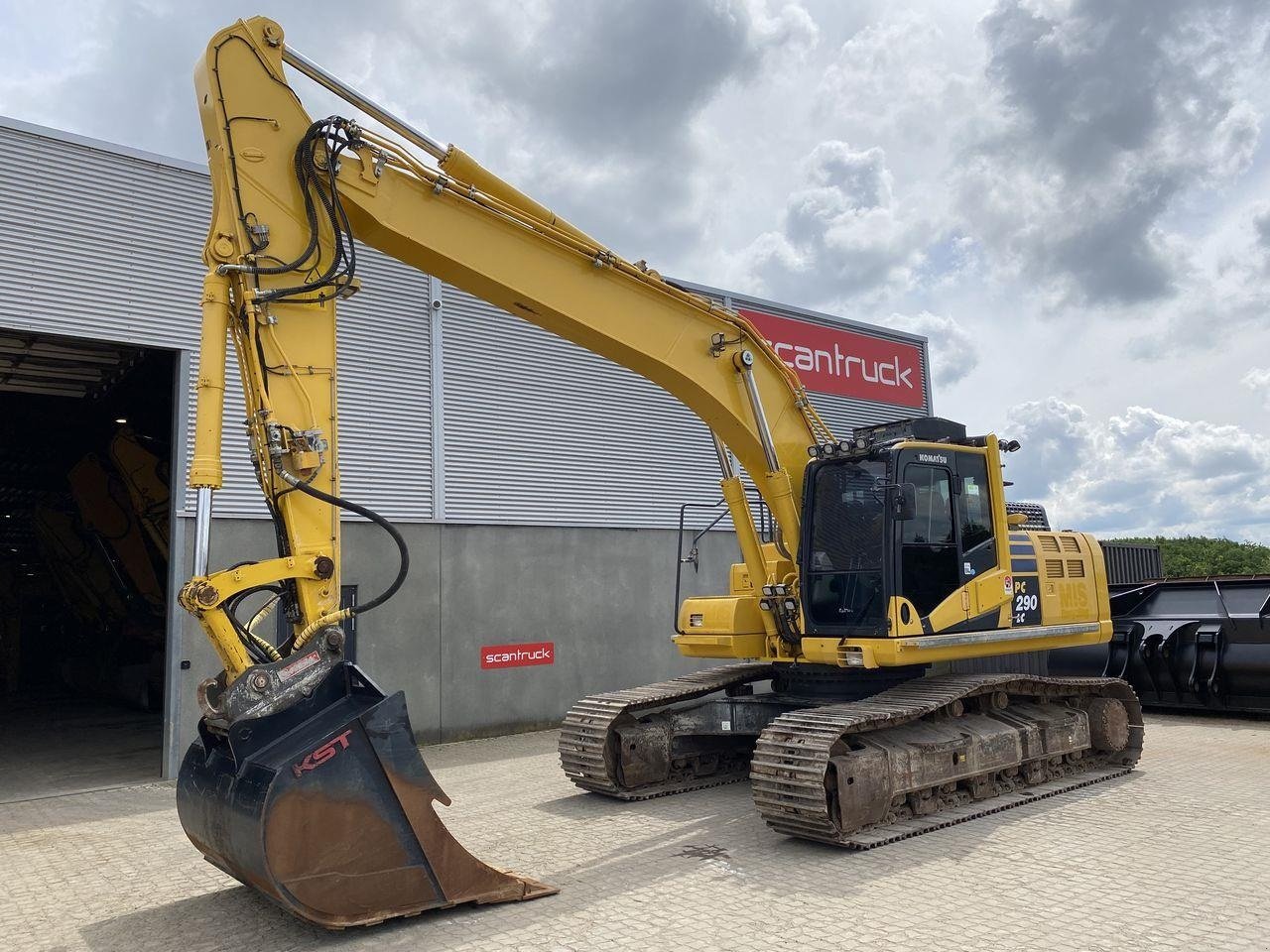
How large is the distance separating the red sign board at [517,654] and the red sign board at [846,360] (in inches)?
247

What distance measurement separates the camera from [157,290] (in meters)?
10.6

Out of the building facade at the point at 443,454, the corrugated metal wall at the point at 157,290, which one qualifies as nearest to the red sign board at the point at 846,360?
the building facade at the point at 443,454

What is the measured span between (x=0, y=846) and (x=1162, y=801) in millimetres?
9406

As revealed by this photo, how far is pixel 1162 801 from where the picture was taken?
798 cm

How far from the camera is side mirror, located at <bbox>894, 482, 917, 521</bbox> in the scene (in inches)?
294

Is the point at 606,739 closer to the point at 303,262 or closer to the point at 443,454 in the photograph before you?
the point at 303,262

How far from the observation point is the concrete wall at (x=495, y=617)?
11.6 meters

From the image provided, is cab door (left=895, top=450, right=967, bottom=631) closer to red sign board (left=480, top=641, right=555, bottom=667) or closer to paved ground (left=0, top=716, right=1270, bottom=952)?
paved ground (left=0, top=716, right=1270, bottom=952)

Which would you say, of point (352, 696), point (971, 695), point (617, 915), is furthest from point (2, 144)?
point (971, 695)

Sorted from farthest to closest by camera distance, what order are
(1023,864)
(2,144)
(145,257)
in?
(145,257) → (2,144) → (1023,864)

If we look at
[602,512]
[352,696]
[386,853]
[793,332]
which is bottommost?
[386,853]

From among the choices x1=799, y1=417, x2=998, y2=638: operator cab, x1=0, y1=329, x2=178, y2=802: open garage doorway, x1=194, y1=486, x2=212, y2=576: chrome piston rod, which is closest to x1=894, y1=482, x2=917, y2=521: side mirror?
x1=799, y1=417, x2=998, y2=638: operator cab

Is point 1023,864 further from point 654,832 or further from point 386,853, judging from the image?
point 386,853

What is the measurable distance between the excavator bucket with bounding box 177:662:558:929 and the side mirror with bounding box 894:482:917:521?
4061 mm
